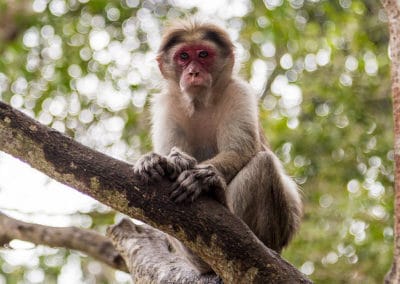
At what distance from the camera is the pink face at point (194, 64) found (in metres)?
5.48

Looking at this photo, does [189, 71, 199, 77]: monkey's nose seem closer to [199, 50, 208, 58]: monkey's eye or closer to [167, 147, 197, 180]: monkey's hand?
[199, 50, 208, 58]: monkey's eye

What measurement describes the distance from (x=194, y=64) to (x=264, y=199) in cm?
125

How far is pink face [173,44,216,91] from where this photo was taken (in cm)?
548

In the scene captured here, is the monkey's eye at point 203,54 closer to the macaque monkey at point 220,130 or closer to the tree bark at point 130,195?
the macaque monkey at point 220,130

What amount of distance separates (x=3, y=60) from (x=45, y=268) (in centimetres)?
291

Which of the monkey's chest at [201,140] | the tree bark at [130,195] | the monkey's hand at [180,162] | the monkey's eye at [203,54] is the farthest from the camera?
the monkey's chest at [201,140]

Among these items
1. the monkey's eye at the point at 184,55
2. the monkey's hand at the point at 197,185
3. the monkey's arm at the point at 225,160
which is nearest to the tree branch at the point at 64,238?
the monkey's arm at the point at 225,160

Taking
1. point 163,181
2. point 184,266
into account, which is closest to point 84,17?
point 184,266

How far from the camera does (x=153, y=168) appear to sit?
403cm

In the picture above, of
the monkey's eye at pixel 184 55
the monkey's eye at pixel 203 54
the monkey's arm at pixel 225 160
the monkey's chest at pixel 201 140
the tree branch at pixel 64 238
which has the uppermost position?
the monkey's eye at pixel 203 54

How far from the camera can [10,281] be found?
9.31 meters

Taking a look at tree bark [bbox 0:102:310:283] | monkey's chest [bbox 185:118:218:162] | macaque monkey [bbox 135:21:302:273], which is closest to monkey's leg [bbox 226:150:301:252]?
macaque monkey [bbox 135:21:302:273]

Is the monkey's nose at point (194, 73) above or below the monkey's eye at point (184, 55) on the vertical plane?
below

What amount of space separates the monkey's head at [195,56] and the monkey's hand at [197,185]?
3.71 feet
